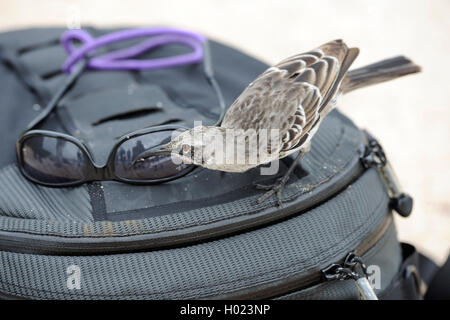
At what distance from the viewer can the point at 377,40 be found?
5.41 meters

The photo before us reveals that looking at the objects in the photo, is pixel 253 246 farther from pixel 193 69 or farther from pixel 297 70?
pixel 193 69

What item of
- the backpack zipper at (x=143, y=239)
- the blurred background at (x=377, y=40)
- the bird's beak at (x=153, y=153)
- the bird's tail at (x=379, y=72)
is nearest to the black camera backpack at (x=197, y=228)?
the backpack zipper at (x=143, y=239)

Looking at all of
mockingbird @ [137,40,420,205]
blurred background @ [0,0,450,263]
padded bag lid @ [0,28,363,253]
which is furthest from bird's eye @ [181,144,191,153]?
blurred background @ [0,0,450,263]

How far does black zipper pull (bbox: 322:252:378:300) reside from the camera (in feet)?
5.98

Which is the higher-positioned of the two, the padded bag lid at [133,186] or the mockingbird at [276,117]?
the mockingbird at [276,117]

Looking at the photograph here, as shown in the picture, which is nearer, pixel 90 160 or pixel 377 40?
pixel 90 160

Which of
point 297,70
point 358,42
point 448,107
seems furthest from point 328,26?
point 297,70

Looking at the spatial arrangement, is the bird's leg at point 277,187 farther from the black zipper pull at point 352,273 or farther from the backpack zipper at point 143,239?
the black zipper pull at point 352,273

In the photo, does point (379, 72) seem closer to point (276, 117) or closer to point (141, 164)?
point (276, 117)

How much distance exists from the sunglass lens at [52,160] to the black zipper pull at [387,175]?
110 centimetres

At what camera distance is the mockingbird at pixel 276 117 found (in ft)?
6.42

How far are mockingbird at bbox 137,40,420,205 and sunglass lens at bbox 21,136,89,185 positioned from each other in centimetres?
24

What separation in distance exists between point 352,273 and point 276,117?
0.68 meters

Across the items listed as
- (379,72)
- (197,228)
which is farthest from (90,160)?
(379,72)
